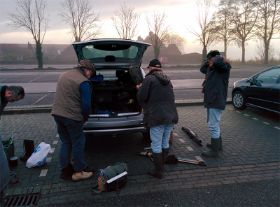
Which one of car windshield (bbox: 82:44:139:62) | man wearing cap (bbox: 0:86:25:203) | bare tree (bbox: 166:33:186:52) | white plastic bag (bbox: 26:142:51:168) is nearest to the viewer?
man wearing cap (bbox: 0:86:25:203)

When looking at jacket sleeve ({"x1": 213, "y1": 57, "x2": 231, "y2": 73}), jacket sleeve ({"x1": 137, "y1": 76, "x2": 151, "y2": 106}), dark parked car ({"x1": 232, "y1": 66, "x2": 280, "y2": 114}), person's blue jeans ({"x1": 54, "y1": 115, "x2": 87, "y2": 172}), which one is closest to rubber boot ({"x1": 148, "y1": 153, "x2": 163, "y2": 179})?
jacket sleeve ({"x1": 137, "y1": 76, "x2": 151, "y2": 106})

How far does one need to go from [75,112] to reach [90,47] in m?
2.03

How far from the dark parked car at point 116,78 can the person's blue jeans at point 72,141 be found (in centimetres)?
89

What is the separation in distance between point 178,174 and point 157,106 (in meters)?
1.17

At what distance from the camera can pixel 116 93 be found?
673cm

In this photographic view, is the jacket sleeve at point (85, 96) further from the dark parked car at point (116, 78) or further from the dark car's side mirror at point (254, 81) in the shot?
the dark car's side mirror at point (254, 81)

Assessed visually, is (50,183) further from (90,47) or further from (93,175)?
(90,47)

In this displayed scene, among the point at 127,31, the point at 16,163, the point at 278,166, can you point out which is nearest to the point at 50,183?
the point at 16,163

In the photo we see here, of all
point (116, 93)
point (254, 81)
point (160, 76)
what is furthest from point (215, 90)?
point (254, 81)

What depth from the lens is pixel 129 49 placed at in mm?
6543

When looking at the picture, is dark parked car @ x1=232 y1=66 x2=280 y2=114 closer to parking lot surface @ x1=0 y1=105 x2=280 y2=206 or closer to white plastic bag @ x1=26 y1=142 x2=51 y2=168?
parking lot surface @ x1=0 y1=105 x2=280 y2=206

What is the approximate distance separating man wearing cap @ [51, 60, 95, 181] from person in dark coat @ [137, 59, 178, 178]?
84cm

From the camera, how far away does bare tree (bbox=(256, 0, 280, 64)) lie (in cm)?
4319

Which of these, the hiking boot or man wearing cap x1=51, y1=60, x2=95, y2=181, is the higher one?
man wearing cap x1=51, y1=60, x2=95, y2=181
